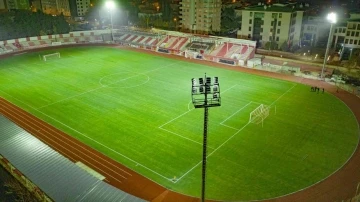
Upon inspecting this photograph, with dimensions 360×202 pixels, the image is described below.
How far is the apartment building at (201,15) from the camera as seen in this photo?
284 feet

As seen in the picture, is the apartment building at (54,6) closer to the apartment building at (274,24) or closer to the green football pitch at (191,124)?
the apartment building at (274,24)

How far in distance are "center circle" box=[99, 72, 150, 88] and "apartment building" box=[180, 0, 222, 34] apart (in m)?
47.1

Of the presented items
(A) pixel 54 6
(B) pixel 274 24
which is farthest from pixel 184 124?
(A) pixel 54 6

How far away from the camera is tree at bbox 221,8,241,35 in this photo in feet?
290

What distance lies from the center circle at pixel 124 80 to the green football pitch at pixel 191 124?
0.46ft

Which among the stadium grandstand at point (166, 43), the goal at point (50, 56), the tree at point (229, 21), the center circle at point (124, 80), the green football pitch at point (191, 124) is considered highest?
the tree at point (229, 21)

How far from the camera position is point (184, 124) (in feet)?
96.5

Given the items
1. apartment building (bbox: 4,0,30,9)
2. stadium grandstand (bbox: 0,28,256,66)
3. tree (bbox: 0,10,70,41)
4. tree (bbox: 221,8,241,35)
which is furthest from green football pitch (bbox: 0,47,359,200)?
apartment building (bbox: 4,0,30,9)

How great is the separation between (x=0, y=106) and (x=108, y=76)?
50.0ft

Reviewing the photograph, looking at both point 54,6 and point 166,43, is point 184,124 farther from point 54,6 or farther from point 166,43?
point 54,6

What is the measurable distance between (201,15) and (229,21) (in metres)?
9.40

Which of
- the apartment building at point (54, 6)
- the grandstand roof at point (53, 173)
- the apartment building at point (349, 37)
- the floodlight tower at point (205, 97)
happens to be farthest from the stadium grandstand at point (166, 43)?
the apartment building at point (54, 6)

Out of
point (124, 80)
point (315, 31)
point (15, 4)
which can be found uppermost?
point (15, 4)

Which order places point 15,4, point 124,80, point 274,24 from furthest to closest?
point 15,4 < point 274,24 < point 124,80
